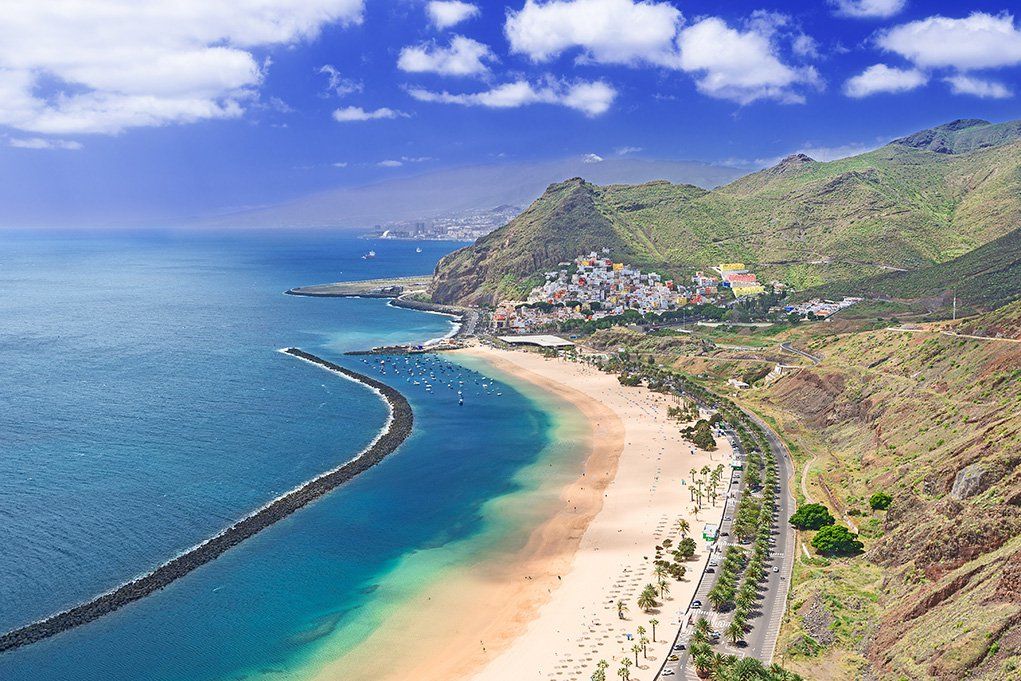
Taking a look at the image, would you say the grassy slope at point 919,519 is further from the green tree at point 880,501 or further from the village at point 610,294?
the village at point 610,294

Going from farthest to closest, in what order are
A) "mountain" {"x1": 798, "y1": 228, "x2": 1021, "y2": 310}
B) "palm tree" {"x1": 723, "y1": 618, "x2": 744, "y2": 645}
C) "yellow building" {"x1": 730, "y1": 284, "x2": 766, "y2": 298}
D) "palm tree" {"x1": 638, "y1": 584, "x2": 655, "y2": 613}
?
"yellow building" {"x1": 730, "y1": 284, "x2": 766, "y2": 298}, "mountain" {"x1": 798, "y1": 228, "x2": 1021, "y2": 310}, "palm tree" {"x1": 638, "y1": 584, "x2": 655, "y2": 613}, "palm tree" {"x1": 723, "y1": 618, "x2": 744, "y2": 645}

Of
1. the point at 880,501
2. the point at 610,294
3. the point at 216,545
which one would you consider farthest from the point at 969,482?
the point at 610,294

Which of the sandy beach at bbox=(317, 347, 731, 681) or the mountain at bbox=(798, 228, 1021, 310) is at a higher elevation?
the mountain at bbox=(798, 228, 1021, 310)

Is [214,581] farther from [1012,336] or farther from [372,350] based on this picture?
[372,350]

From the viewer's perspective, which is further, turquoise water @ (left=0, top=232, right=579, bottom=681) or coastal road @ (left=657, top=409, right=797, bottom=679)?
turquoise water @ (left=0, top=232, right=579, bottom=681)

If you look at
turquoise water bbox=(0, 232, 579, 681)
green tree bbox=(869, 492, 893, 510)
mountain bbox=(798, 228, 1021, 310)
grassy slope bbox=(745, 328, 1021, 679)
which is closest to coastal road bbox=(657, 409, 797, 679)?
grassy slope bbox=(745, 328, 1021, 679)

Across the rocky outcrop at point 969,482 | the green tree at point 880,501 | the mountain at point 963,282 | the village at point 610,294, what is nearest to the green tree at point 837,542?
the green tree at point 880,501

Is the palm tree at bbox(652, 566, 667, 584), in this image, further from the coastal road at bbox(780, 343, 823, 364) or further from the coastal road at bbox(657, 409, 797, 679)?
the coastal road at bbox(780, 343, 823, 364)

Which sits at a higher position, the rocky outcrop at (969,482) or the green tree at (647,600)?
the rocky outcrop at (969,482)
